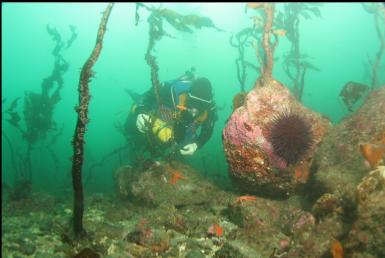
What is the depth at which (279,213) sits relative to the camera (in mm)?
5621

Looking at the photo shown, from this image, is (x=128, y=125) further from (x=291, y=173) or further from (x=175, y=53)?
(x=175, y=53)

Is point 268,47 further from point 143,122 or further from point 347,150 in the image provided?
point 143,122

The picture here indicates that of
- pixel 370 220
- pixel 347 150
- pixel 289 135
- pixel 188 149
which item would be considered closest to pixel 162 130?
pixel 188 149

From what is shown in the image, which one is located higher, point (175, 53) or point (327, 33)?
point (327, 33)

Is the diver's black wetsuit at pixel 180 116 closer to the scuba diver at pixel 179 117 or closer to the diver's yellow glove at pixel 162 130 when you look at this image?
the scuba diver at pixel 179 117

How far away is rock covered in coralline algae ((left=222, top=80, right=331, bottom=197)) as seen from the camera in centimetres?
549

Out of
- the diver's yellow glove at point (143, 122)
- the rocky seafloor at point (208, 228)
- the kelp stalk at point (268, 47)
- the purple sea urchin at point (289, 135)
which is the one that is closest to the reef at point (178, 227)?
the rocky seafloor at point (208, 228)

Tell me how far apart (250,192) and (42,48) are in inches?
4372

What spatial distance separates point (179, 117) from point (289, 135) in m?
3.34

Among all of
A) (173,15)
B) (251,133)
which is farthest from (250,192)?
(173,15)

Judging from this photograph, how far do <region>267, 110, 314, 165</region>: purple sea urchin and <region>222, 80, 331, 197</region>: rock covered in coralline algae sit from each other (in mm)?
65

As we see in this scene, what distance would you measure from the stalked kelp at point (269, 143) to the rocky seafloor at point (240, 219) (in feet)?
0.89

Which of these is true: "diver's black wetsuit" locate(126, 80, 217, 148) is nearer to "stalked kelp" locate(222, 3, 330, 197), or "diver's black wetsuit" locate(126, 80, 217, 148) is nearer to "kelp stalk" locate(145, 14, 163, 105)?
"kelp stalk" locate(145, 14, 163, 105)

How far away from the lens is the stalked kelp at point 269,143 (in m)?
5.20
